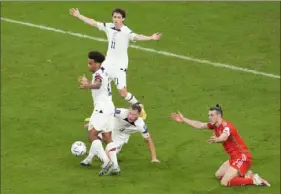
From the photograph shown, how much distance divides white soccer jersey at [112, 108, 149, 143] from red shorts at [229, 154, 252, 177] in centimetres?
206

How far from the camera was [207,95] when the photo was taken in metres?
21.3

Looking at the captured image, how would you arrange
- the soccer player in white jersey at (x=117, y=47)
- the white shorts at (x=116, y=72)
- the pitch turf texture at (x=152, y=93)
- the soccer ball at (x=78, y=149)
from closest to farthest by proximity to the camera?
the pitch turf texture at (x=152, y=93)
the soccer ball at (x=78, y=149)
the soccer player in white jersey at (x=117, y=47)
the white shorts at (x=116, y=72)

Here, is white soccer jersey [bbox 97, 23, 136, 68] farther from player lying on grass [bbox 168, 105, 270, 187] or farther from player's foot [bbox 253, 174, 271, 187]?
player's foot [bbox 253, 174, 271, 187]

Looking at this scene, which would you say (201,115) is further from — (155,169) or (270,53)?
(270,53)

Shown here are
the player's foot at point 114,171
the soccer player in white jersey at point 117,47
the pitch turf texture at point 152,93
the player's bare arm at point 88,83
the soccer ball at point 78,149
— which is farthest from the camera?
the soccer player in white jersey at point 117,47

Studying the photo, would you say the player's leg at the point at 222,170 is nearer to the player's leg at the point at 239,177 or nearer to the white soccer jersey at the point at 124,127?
the player's leg at the point at 239,177

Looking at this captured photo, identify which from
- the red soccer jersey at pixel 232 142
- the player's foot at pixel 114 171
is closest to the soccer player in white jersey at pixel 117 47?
the player's foot at pixel 114 171

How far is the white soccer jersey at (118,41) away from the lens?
1864cm

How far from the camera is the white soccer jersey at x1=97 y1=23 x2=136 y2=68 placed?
18641mm

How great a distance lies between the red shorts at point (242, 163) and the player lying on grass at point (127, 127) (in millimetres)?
1917

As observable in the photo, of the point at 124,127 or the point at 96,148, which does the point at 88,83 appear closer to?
the point at 96,148

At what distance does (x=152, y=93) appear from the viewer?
846 inches

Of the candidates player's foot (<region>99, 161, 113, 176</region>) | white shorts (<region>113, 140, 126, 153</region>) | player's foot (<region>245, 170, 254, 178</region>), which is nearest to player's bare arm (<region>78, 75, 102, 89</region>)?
white shorts (<region>113, 140, 126, 153</region>)

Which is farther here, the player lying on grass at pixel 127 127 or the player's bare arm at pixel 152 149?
the player's bare arm at pixel 152 149
